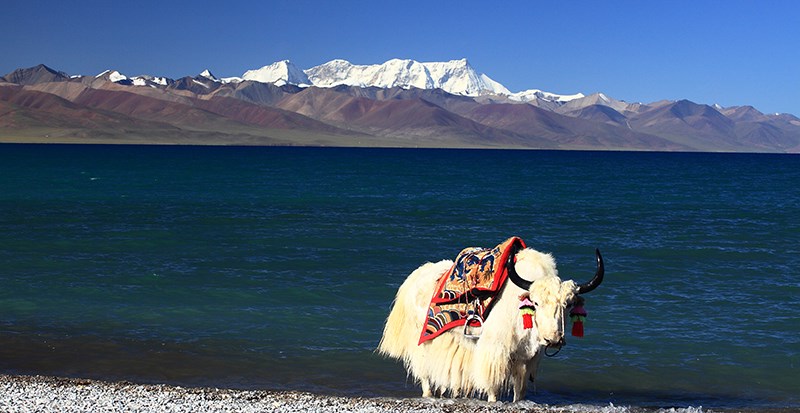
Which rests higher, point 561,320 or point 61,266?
point 561,320

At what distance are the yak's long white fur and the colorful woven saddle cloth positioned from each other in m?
0.07

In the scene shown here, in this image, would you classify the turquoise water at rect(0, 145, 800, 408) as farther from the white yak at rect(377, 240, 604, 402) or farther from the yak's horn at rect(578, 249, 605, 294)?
the yak's horn at rect(578, 249, 605, 294)

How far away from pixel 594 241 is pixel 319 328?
1049 cm

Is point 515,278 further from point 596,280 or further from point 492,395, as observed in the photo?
point 492,395

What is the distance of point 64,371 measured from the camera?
855 cm

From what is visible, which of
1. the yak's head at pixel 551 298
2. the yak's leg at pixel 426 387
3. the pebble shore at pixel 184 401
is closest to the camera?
the yak's head at pixel 551 298

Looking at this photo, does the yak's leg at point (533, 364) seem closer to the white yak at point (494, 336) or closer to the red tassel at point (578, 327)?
the white yak at point (494, 336)

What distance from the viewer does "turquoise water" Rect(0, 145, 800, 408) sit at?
8805 millimetres

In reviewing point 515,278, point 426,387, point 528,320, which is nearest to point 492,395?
point 426,387

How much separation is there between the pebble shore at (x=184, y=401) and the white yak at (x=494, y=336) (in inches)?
6.8

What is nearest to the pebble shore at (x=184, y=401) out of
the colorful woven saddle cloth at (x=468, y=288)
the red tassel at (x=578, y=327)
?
the colorful woven saddle cloth at (x=468, y=288)

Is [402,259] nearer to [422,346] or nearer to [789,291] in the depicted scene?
[789,291]

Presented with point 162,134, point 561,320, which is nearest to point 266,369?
point 561,320

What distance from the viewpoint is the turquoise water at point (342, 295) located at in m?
8.80
